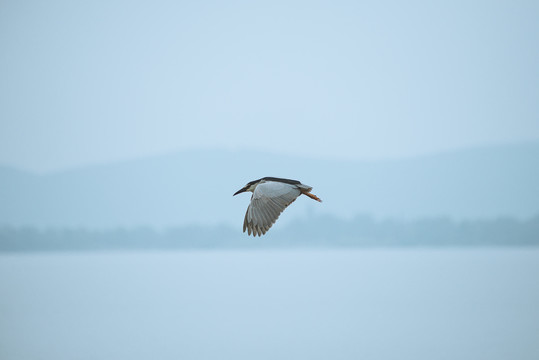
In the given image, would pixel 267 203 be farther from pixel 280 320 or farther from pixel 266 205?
pixel 280 320

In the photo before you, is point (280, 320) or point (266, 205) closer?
point (266, 205)

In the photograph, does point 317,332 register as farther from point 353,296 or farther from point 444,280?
point 444,280

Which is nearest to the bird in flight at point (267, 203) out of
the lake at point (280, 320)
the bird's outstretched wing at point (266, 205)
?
the bird's outstretched wing at point (266, 205)

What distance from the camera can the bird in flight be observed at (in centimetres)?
1391

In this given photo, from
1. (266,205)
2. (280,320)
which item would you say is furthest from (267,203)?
(280,320)

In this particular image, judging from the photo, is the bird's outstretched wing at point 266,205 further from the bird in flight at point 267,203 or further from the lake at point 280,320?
the lake at point 280,320

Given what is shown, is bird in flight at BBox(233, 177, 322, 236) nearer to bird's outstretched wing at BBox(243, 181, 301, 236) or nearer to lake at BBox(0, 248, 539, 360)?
bird's outstretched wing at BBox(243, 181, 301, 236)

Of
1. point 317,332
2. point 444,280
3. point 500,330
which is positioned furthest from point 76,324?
point 444,280

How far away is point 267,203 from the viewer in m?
14.2

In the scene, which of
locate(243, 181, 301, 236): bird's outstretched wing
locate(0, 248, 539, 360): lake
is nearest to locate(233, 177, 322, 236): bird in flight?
locate(243, 181, 301, 236): bird's outstretched wing

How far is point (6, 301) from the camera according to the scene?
3966cm

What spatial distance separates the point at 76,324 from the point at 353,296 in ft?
48.8

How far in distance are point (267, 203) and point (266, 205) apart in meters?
0.05

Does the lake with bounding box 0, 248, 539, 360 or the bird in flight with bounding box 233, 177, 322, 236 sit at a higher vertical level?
the bird in flight with bounding box 233, 177, 322, 236
